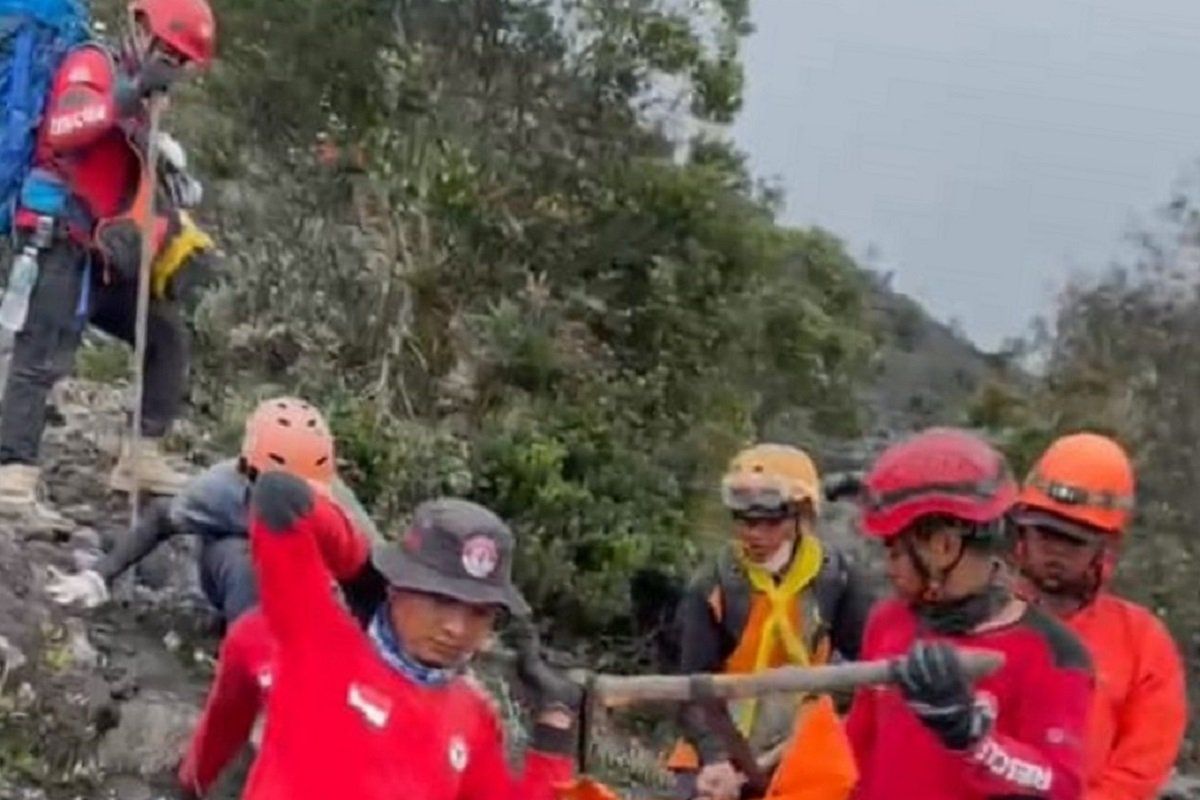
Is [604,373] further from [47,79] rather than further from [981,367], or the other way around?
[981,367]

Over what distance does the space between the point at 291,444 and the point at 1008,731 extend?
271 cm

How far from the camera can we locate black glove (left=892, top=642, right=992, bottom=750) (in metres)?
4.33

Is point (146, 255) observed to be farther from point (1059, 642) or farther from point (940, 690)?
point (940, 690)

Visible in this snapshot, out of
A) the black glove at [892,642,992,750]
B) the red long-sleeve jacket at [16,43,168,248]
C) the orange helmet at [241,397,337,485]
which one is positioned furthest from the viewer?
the red long-sleeve jacket at [16,43,168,248]

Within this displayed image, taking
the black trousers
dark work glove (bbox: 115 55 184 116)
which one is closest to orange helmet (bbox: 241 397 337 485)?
dark work glove (bbox: 115 55 184 116)

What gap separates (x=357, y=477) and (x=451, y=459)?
0.52 metres

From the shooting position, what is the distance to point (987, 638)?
473 centimetres

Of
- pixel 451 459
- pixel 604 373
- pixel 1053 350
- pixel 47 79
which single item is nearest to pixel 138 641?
pixel 47 79

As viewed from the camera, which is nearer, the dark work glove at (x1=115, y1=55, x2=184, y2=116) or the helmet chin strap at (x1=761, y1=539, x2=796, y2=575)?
the helmet chin strap at (x1=761, y1=539, x2=796, y2=575)

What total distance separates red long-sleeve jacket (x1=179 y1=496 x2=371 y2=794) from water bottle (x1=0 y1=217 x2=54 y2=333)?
3.70 metres

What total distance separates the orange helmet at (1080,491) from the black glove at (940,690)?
1.22 m

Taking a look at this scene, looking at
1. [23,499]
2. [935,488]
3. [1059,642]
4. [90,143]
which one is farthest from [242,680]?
[23,499]

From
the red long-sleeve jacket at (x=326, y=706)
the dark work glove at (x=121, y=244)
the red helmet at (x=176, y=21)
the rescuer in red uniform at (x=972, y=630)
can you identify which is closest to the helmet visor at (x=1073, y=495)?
the rescuer in red uniform at (x=972, y=630)

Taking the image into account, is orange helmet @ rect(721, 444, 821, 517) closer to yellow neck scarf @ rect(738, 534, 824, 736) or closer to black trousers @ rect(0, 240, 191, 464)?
yellow neck scarf @ rect(738, 534, 824, 736)
